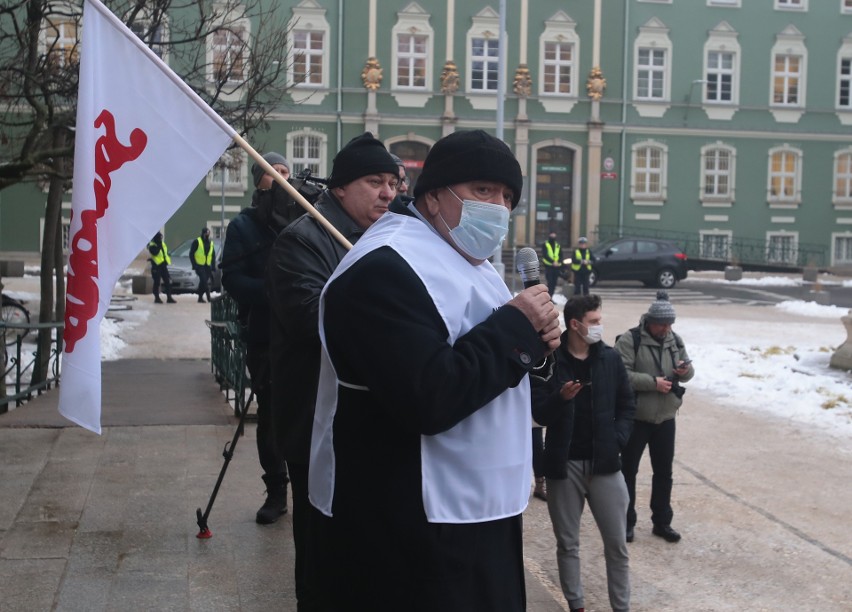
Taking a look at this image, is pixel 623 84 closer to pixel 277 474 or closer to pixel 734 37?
pixel 734 37

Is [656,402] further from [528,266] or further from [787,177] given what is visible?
[787,177]

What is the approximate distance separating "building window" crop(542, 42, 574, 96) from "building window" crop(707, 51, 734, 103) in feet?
19.2

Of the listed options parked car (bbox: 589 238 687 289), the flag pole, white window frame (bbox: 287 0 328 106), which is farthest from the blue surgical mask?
white window frame (bbox: 287 0 328 106)

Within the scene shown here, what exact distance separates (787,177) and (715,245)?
4.64m

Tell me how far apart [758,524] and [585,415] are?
2.63m

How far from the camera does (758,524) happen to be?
7.98m

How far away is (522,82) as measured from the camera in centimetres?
4294

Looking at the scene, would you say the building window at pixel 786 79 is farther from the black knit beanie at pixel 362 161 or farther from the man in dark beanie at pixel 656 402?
the black knit beanie at pixel 362 161

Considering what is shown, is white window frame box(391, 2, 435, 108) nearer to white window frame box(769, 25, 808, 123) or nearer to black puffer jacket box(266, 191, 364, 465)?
white window frame box(769, 25, 808, 123)

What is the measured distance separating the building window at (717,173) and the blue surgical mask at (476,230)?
4371 cm

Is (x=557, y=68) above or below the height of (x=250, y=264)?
above

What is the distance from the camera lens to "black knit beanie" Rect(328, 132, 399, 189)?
4.61 metres

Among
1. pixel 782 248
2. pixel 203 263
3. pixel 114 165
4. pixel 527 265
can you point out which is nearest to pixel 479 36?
pixel 782 248

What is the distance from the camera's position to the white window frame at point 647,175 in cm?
4441
